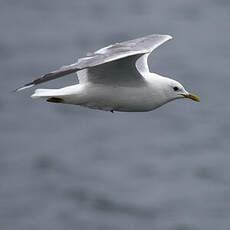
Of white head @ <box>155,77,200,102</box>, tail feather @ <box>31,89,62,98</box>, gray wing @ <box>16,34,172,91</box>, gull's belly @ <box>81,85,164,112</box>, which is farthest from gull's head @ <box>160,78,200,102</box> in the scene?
tail feather @ <box>31,89,62,98</box>

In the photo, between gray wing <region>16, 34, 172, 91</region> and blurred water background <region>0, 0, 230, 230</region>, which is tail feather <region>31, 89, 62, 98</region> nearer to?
gray wing <region>16, 34, 172, 91</region>

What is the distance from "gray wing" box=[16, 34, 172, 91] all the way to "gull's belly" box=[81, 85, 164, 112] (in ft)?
1.61

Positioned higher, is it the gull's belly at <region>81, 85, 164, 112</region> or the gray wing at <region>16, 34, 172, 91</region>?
the gray wing at <region>16, 34, 172, 91</region>

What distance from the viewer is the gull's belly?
491 inches

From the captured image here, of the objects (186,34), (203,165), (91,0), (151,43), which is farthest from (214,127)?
(151,43)

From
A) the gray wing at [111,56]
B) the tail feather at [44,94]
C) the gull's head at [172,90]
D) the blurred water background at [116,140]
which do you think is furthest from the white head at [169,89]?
the blurred water background at [116,140]

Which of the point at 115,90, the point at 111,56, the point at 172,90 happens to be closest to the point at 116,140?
the point at 172,90

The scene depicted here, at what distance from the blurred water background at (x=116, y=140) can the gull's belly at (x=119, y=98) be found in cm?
1040

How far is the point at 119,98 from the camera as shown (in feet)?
40.9

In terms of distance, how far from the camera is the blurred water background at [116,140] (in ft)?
76.5

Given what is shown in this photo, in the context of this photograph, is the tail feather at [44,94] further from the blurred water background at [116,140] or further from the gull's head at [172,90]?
the blurred water background at [116,140]

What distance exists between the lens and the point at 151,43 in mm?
13492

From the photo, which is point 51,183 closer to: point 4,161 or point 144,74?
point 4,161

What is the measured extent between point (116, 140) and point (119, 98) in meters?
12.2
